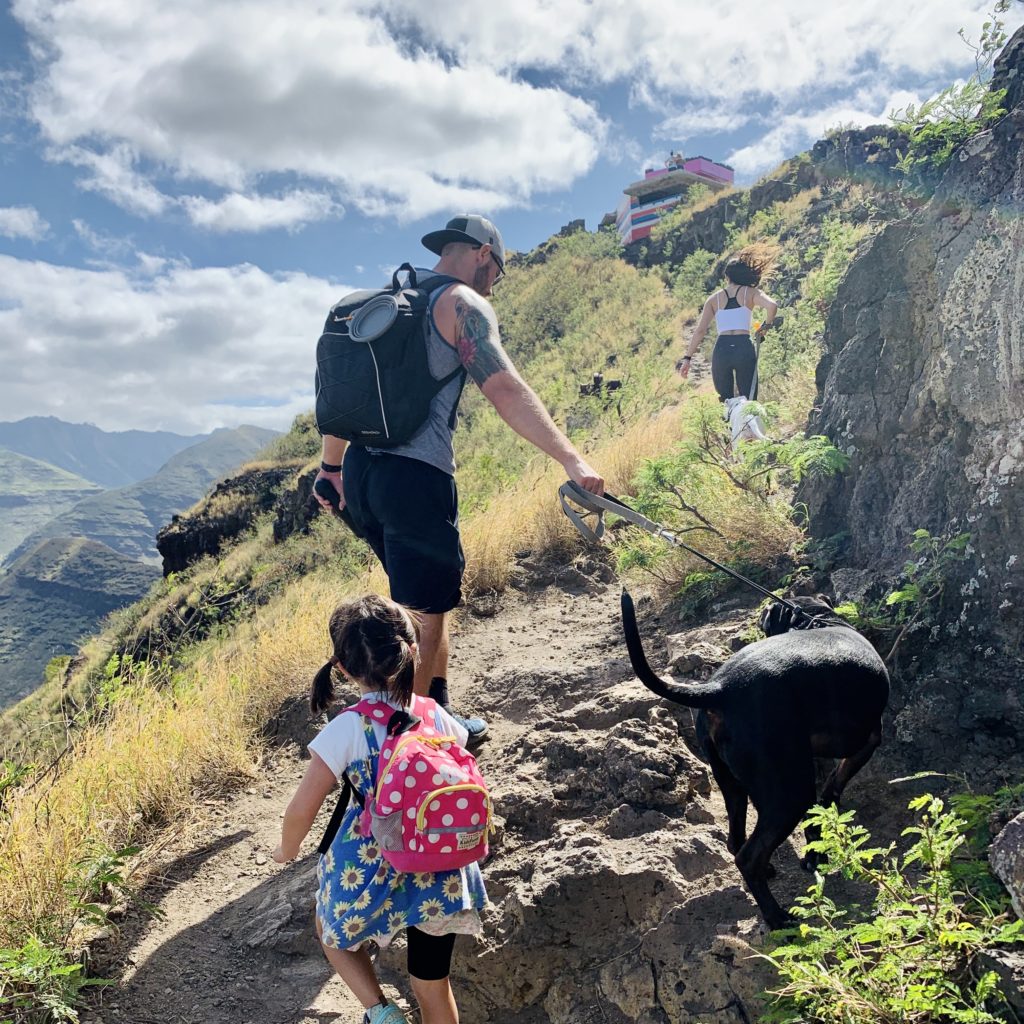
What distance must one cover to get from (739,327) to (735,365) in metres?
0.32

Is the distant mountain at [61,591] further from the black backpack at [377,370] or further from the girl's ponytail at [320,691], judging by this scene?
the girl's ponytail at [320,691]

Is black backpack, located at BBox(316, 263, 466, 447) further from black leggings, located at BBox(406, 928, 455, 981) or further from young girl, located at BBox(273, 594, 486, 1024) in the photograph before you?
black leggings, located at BBox(406, 928, 455, 981)

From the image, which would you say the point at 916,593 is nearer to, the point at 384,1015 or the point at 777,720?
the point at 777,720

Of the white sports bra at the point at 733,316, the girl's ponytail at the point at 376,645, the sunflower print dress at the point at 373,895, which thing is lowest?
the sunflower print dress at the point at 373,895

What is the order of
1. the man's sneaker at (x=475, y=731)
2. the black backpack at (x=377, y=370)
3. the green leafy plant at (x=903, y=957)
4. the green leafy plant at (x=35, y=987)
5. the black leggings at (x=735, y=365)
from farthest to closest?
the black leggings at (x=735, y=365), the man's sneaker at (x=475, y=731), the black backpack at (x=377, y=370), the green leafy plant at (x=35, y=987), the green leafy plant at (x=903, y=957)

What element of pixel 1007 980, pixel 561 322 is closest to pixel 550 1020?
pixel 1007 980

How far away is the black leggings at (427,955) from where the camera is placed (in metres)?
1.98

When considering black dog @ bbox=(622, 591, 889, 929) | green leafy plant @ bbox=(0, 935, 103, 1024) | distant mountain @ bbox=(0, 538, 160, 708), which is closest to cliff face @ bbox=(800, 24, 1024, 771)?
black dog @ bbox=(622, 591, 889, 929)

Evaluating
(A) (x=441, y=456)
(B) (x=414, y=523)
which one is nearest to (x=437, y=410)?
(A) (x=441, y=456)

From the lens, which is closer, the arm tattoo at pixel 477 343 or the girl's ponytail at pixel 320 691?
the girl's ponytail at pixel 320 691

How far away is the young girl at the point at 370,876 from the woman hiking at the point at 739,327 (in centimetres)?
490

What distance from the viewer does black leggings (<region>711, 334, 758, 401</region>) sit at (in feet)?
Answer: 20.7

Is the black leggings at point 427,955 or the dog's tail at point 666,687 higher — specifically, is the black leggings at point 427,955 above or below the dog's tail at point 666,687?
below

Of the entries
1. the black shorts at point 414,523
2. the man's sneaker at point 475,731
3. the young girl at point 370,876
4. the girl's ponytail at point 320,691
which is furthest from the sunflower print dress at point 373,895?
the man's sneaker at point 475,731
